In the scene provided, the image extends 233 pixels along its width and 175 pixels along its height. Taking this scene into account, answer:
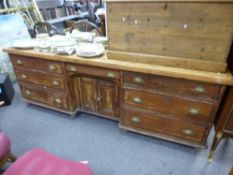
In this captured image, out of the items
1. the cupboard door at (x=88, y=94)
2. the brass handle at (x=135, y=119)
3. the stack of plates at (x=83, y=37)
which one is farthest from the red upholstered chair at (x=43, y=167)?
the stack of plates at (x=83, y=37)

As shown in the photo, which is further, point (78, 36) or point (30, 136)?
point (78, 36)

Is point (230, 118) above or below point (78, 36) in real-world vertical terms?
below

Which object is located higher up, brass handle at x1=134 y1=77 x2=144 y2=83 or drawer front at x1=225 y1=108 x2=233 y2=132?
brass handle at x1=134 y1=77 x2=144 y2=83

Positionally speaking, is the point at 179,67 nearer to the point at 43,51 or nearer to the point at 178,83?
the point at 178,83

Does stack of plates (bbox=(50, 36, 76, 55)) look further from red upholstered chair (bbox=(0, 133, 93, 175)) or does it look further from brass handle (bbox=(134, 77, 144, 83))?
red upholstered chair (bbox=(0, 133, 93, 175))

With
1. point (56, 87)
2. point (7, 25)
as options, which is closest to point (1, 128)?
point (56, 87)

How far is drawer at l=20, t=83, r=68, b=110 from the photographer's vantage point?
1.99m

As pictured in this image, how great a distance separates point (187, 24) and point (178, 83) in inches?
17.0

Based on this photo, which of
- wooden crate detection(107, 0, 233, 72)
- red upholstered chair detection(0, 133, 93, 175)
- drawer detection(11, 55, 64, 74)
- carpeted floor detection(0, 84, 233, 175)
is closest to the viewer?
red upholstered chair detection(0, 133, 93, 175)

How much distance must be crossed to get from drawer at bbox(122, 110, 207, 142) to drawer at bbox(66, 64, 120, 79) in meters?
0.38

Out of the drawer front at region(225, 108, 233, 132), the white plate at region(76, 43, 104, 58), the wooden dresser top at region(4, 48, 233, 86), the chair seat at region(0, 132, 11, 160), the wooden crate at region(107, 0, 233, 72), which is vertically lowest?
the chair seat at region(0, 132, 11, 160)

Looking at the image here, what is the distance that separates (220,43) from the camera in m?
1.21

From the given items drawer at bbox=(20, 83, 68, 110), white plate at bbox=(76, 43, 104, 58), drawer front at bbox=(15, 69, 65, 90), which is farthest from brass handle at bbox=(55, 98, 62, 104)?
white plate at bbox=(76, 43, 104, 58)

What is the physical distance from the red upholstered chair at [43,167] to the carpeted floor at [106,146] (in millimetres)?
453
